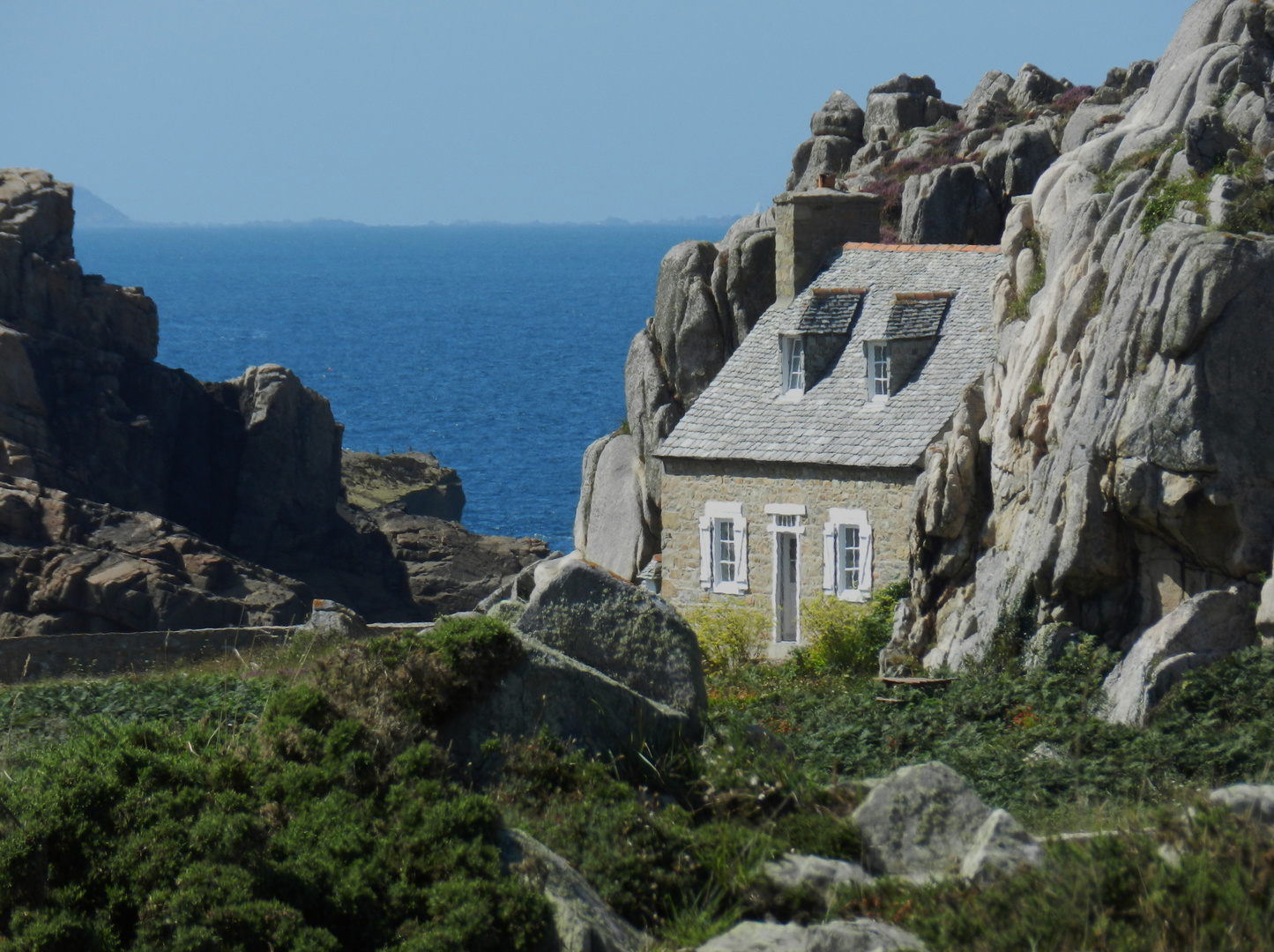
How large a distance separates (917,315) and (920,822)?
63.7 feet

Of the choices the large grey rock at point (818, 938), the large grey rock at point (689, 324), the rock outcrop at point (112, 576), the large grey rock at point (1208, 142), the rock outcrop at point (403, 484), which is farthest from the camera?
the rock outcrop at point (403, 484)

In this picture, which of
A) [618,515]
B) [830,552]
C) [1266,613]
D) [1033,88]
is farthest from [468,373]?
[1266,613]

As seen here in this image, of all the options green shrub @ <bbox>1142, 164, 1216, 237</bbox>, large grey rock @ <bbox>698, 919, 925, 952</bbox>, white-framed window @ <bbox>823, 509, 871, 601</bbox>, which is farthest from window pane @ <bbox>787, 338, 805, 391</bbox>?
large grey rock @ <bbox>698, 919, 925, 952</bbox>

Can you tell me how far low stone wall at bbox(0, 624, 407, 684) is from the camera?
17.9 m

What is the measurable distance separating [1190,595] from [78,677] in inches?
550

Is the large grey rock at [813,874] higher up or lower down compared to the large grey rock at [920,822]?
lower down

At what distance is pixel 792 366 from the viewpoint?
1126 inches

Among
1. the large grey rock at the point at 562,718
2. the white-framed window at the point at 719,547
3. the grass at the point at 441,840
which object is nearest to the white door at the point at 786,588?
the white-framed window at the point at 719,547

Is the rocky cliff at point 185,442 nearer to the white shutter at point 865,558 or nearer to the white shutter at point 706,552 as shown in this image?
the white shutter at point 706,552

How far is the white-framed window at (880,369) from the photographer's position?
27219 mm

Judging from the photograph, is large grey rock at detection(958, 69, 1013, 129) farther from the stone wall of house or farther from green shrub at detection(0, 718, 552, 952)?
green shrub at detection(0, 718, 552, 952)

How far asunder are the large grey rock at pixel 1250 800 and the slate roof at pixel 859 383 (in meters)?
16.6

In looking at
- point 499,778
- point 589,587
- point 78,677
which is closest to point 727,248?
point 78,677

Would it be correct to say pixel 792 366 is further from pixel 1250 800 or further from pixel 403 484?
pixel 403 484
